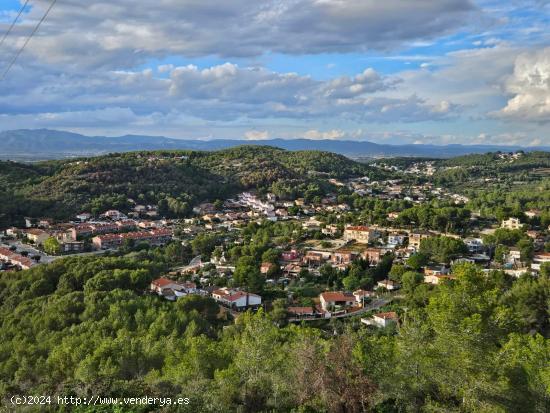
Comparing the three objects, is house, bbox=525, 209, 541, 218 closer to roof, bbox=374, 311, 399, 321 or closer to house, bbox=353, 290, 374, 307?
house, bbox=353, 290, 374, 307

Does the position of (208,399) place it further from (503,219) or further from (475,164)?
(475,164)

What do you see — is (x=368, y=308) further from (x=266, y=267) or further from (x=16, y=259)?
(x=16, y=259)

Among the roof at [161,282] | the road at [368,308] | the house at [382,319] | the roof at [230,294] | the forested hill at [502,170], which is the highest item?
the forested hill at [502,170]

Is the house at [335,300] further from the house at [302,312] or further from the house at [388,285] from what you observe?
the house at [388,285]

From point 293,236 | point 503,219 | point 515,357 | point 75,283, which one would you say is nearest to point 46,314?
point 75,283

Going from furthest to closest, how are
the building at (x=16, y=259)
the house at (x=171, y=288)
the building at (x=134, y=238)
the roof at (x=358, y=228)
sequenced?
the building at (x=134, y=238)
the roof at (x=358, y=228)
the building at (x=16, y=259)
the house at (x=171, y=288)

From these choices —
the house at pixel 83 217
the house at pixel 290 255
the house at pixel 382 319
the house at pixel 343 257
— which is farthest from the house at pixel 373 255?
the house at pixel 83 217

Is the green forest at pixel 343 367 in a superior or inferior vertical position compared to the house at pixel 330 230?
superior
